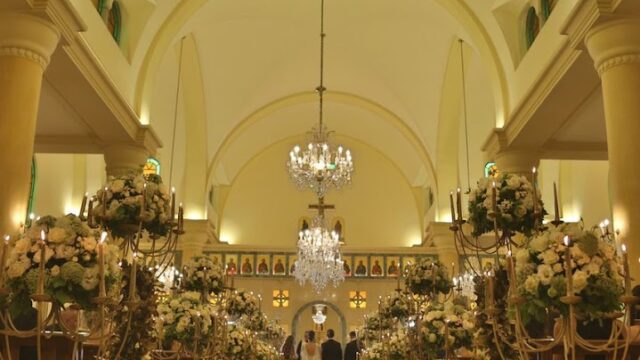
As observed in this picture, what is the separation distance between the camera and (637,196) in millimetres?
8438

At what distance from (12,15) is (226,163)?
1809 centimetres

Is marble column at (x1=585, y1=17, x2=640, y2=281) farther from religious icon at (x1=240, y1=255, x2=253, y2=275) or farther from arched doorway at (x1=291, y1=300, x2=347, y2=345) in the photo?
religious icon at (x1=240, y1=255, x2=253, y2=275)

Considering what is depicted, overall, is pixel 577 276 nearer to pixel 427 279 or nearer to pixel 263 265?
pixel 427 279

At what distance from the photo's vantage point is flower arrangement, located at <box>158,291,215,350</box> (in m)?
7.81

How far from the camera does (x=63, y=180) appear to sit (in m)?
19.7

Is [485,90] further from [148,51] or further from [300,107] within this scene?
[148,51]

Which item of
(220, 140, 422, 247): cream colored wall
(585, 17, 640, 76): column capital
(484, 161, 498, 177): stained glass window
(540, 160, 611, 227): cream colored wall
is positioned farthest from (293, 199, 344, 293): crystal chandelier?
(585, 17, 640, 76): column capital

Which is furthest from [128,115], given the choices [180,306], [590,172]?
[590,172]

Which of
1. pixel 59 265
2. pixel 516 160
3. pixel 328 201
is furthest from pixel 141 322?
pixel 328 201

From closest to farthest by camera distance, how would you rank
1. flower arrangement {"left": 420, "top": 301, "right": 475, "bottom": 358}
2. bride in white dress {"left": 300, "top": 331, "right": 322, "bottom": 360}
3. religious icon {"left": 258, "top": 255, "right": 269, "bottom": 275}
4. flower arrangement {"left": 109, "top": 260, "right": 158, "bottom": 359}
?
flower arrangement {"left": 109, "top": 260, "right": 158, "bottom": 359}, flower arrangement {"left": 420, "top": 301, "right": 475, "bottom": 358}, bride in white dress {"left": 300, "top": 331, "right": 322, "bottom": 360}, religious icon {"left": 258, "top": 255, "right": 269, "bottom": 275}

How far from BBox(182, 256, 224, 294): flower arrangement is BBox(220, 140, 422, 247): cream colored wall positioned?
17.3 meters

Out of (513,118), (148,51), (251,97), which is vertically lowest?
(513,118)

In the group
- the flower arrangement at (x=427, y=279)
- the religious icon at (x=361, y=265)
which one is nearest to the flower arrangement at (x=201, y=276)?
the flower arrangement at (x=427, y=279)

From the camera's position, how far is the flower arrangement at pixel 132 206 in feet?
21.6
